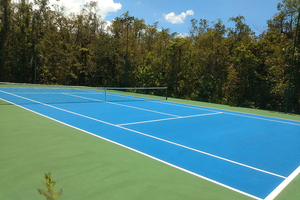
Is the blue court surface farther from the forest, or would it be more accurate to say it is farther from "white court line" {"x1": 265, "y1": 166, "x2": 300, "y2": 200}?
the forest

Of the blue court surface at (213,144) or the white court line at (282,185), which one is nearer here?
the white court line at (282,185)

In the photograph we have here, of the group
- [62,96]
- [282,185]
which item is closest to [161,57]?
[62,96]

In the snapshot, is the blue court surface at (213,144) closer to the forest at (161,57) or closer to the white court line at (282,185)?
the white court line at (282,185)

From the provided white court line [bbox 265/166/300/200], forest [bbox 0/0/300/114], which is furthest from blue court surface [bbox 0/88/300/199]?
forest [bbox 0/0/300/114]

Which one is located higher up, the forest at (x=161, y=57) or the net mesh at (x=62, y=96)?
the forest at (x=161, y=57)

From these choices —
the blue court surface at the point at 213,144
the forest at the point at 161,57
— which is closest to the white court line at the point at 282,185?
the blue court surface at the point at 213,144

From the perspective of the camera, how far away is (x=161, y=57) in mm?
21281

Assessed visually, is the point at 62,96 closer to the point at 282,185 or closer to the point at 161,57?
the point at 161,57

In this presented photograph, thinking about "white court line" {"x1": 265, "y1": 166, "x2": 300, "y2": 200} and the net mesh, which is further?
the net mesh

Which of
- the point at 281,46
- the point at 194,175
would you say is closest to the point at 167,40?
the point at 281,46

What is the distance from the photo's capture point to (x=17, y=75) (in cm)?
2530

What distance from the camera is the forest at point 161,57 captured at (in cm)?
1500

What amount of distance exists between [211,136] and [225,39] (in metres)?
12.5

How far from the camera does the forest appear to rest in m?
15.0
